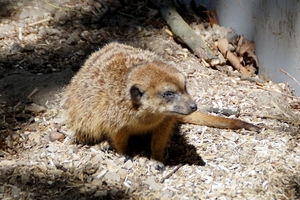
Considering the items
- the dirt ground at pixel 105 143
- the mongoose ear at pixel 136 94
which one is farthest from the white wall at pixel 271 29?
the mongoose ear at pixel 136 94

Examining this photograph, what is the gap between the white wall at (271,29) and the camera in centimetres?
385

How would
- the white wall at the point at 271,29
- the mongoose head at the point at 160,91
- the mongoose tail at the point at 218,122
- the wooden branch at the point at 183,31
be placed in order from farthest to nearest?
the wooden branch at the point at 183,31, the white wall at the point at 271,29, the mongoose tail at the point at 218,122, the mongoose head at the point at 160,91

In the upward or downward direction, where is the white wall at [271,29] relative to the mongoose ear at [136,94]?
upward

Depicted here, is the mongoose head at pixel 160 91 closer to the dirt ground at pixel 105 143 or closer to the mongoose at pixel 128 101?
the mongoose at pixel 128 101

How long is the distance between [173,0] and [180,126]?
1750 mm

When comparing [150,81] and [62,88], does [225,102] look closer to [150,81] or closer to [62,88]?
[150,81]

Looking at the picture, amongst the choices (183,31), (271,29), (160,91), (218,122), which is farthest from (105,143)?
(271,29)

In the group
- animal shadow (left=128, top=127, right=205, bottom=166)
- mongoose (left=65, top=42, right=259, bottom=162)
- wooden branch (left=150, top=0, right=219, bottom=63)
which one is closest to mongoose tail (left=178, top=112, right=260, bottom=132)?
mongoose (left=65, top=42, right=259, bottom=162)

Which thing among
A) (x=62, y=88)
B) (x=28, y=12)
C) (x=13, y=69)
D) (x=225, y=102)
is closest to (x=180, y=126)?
(x=225, y=102)

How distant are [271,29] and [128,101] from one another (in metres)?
1.61

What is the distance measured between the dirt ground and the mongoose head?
49cm

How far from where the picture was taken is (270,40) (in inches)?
163

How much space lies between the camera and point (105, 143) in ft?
11.6

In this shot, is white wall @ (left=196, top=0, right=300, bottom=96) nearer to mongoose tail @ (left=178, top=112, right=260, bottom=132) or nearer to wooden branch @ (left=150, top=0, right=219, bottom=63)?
wooden branch @ (left=150, top=0, right=219, bottom=63)
